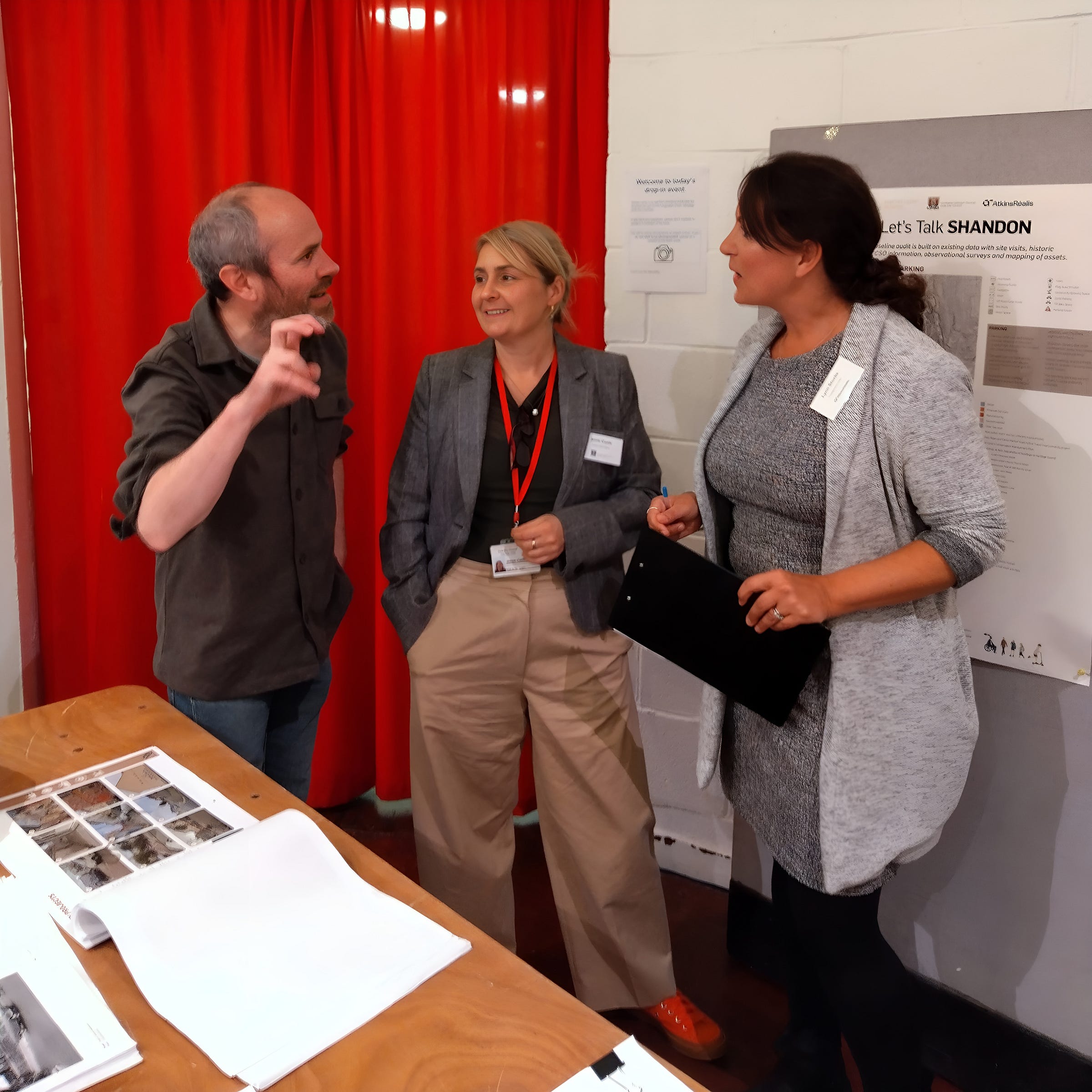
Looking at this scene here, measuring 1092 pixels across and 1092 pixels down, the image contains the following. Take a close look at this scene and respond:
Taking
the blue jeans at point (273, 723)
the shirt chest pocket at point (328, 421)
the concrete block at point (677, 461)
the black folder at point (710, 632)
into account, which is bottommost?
the blue jeans at point (273, 723)

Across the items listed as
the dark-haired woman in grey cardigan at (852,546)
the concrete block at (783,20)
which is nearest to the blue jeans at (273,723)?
the dark-haired woman in grey cardigan at (852,546)

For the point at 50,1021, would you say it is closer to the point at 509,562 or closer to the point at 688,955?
the point at 509,562

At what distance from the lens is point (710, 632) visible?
1612 mm

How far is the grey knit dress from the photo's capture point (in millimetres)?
1531

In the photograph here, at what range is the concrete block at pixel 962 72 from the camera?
1.74 metres

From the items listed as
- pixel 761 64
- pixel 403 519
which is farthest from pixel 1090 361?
pixel 403 519

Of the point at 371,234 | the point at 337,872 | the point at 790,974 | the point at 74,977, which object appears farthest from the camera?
the point at 371,234

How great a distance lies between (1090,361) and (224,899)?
1628 millimetres

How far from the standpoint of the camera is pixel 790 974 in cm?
187

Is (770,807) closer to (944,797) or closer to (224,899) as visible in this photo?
(944,797)

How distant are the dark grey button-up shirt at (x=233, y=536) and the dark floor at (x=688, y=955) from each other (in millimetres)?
1125

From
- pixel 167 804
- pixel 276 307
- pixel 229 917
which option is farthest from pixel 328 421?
pixel 229 917

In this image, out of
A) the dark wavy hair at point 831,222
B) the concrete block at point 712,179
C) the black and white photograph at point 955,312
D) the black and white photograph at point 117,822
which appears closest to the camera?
the black and white photograph at point 117,822

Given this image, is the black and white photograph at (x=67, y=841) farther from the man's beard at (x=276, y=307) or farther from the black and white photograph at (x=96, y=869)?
the man's beard at (x=276, y=307)
